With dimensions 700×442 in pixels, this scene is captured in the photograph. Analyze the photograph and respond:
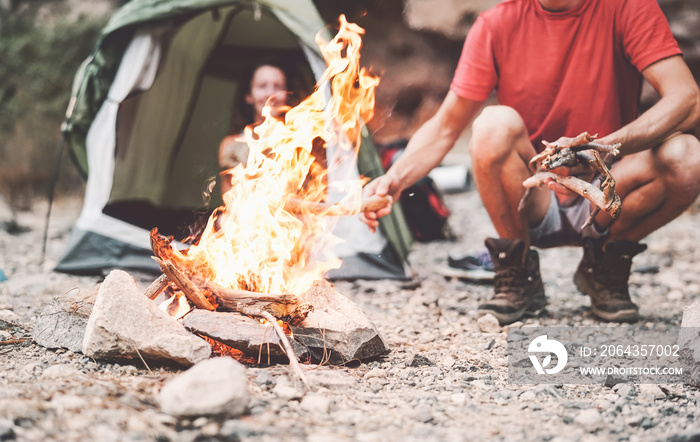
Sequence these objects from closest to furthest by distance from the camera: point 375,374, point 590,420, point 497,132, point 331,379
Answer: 1. point 590,420
2. point 331,379
3. point 375,374
4. point 497,132

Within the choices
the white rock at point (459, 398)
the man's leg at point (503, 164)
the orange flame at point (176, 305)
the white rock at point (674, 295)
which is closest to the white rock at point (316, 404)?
the white rock at point (459, 398)

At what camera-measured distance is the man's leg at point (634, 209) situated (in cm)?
259

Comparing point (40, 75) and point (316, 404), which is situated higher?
point (40, 75)

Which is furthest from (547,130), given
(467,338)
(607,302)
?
(467,338)

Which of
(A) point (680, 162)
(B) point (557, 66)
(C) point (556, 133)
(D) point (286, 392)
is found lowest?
(D) point (286, 392)

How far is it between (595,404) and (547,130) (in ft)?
4.59

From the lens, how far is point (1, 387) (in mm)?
1754

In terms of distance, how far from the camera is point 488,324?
9.07 feet

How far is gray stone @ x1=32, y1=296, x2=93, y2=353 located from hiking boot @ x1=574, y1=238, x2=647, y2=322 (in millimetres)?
2242

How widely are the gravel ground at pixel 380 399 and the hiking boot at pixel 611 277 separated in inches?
4.5

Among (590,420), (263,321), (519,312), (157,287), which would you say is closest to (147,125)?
(157,287)

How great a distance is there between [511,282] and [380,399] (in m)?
1.23

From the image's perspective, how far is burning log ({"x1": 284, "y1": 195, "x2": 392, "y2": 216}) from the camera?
2.55 meters

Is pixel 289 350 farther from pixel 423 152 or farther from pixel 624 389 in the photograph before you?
pixel 423 152
